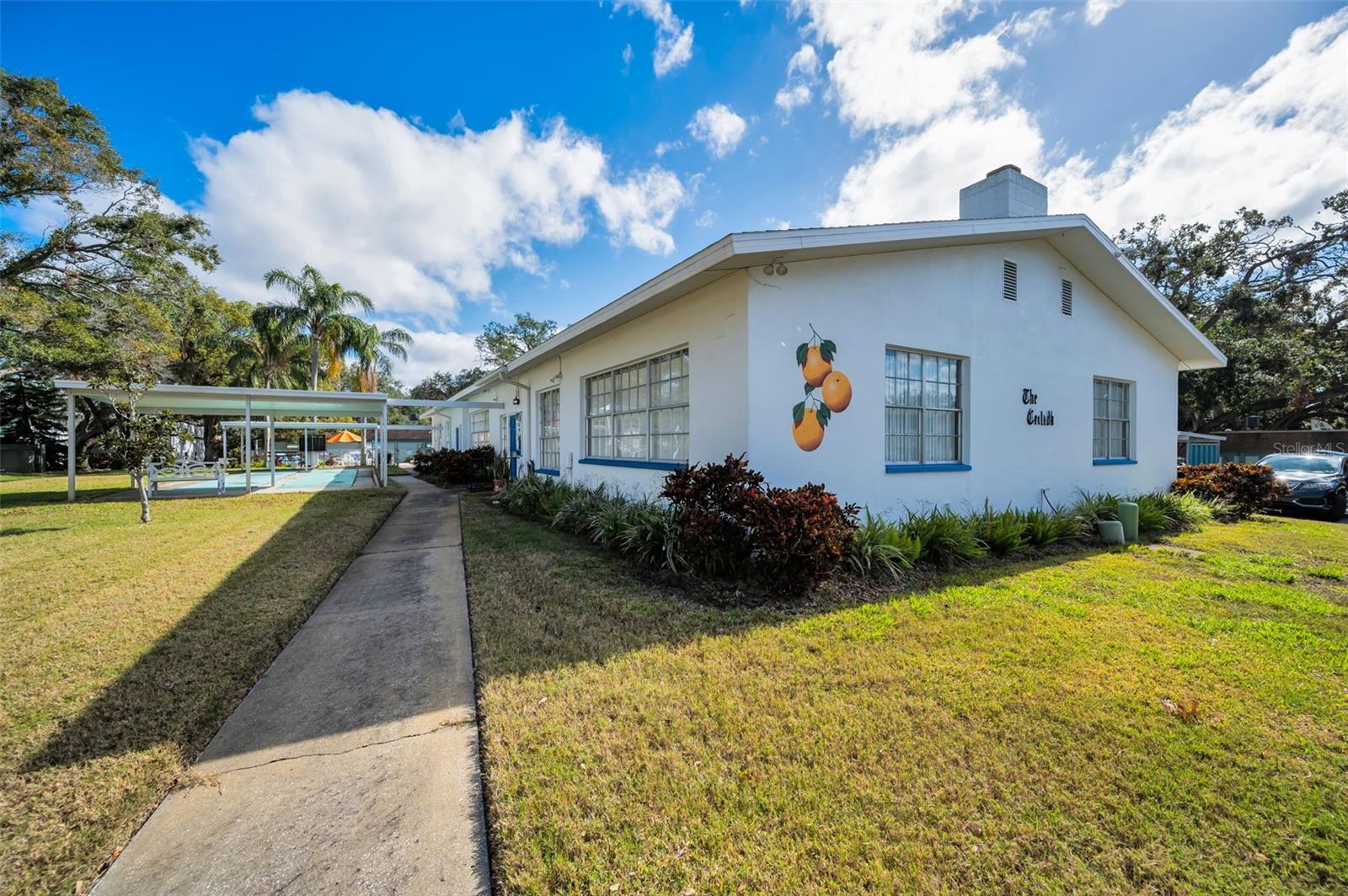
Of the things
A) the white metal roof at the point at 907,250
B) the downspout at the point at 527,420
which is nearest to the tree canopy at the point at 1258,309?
the white metal roof at the point at 907,250

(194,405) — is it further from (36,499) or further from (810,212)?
(810,212)

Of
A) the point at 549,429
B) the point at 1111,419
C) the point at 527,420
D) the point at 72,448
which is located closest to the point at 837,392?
the point at 1111,419

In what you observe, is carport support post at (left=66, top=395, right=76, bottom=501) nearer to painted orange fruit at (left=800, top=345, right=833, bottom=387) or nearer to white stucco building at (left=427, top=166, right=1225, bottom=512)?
white stucco building at (left=427, top=166, right=1225, bottom=512)

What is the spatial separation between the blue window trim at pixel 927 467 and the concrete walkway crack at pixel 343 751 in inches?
232

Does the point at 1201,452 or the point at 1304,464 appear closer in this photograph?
the point at 1304,464

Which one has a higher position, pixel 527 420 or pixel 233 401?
pixel 233 401

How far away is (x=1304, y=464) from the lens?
12305 millimetres

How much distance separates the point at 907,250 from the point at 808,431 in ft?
10.00

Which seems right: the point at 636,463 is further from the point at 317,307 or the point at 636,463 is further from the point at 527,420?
the point at 317,307

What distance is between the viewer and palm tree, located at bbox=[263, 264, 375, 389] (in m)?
24.0

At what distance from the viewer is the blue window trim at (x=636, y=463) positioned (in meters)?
7.36

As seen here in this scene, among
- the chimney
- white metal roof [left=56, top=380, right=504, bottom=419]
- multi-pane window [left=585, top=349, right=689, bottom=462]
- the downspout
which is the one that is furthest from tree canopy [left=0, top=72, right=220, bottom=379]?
the chimney

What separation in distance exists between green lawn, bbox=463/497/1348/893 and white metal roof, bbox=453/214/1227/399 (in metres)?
3.76

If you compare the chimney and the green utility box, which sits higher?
the chimney
